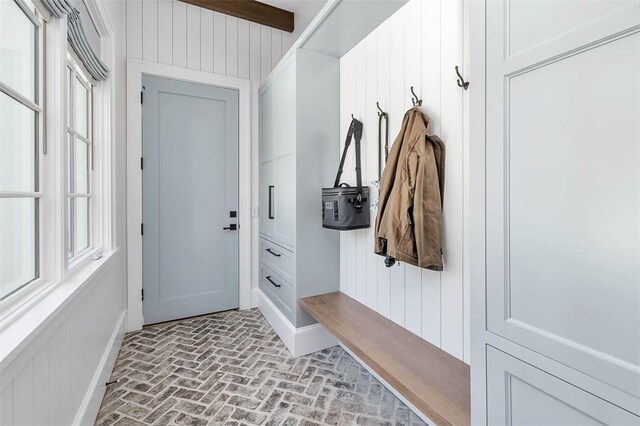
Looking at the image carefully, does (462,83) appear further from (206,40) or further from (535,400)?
(206,40)

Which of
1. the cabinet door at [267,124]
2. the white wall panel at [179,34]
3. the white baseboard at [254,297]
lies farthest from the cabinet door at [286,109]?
the white baseboard at [254,297]

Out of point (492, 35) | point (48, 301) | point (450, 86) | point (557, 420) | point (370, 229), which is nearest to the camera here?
point (557, 420)

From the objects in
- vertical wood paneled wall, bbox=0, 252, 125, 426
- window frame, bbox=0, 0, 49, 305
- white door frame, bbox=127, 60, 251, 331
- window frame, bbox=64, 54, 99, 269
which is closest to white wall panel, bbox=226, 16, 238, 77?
white door frame, bbox=127, 60, 251, 331

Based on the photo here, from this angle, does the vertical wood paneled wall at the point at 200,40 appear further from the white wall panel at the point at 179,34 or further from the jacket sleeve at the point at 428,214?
the jacket sleeve at the point at 428,214

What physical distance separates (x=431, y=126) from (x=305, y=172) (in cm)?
100

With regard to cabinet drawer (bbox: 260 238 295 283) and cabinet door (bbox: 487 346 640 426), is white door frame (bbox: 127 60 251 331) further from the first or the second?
cabinet door (bbox: 487 346 640 426)

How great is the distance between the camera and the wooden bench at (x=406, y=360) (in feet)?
3.86

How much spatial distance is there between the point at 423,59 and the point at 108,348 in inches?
104

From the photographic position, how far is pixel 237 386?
1.88m

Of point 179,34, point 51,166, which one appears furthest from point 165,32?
point 51,166

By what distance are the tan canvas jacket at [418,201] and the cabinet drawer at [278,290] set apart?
1121 mm

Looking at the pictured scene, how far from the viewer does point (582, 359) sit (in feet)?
2.36

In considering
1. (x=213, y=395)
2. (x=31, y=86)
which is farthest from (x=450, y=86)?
(x=213, y=395)

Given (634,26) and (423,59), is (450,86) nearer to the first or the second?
(423,59)
